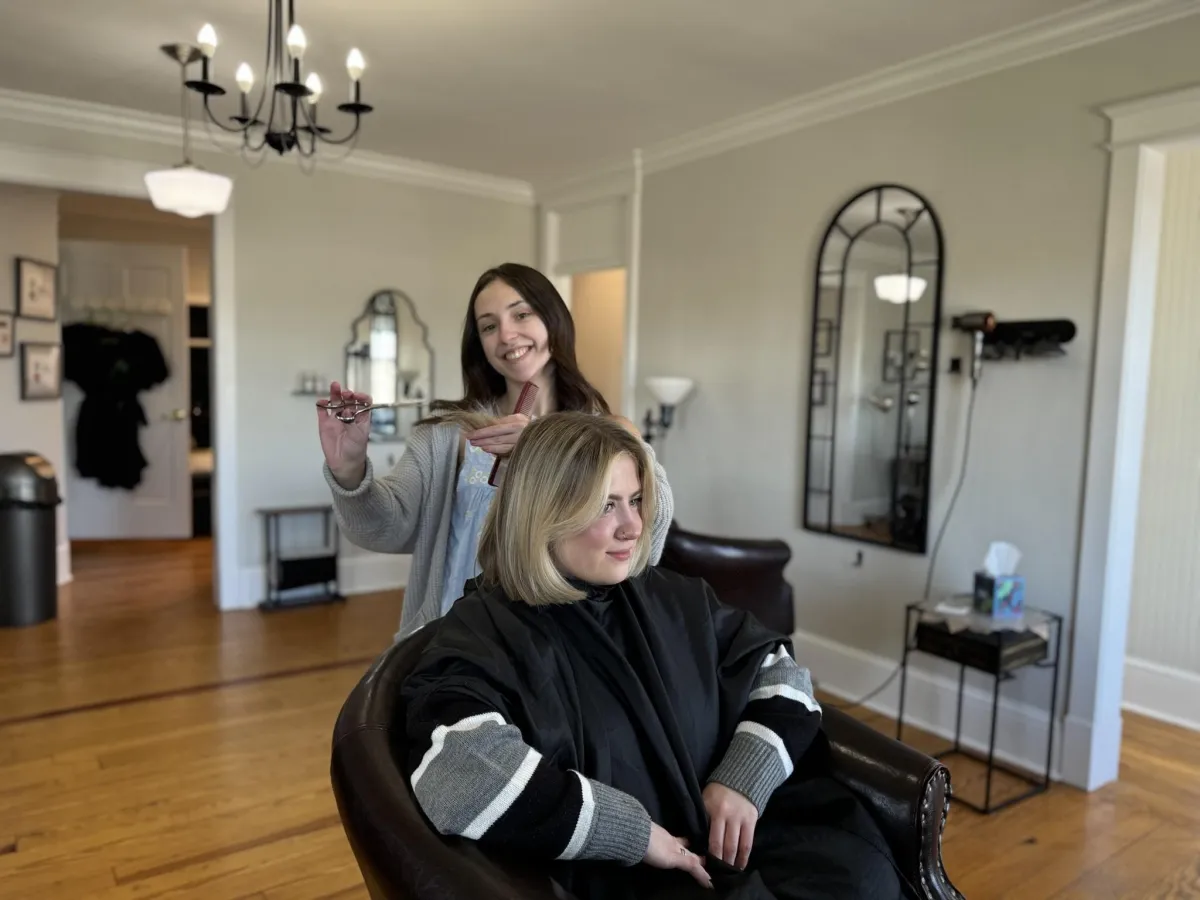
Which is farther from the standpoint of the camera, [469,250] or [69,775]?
[469,250]

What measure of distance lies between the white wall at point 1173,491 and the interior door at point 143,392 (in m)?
5.68

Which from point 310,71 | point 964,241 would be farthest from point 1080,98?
point 310,71

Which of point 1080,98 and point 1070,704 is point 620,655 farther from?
point 1080,98

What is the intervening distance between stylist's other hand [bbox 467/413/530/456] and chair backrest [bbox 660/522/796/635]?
1.61m

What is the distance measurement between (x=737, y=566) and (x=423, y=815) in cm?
198

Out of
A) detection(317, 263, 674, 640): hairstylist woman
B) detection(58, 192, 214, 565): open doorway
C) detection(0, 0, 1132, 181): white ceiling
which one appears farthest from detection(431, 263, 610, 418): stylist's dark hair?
detection(58, 192, 214, 565): open doorway

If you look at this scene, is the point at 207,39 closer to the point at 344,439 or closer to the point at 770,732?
the point at 344,439

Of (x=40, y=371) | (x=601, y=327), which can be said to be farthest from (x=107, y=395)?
(x=601, y=327)

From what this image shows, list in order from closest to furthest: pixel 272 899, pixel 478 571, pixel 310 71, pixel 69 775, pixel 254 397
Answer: pixel 478 571
pixel 272 899
pixel 69 775
pixel 310 71
pixel 254 397

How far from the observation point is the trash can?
13.1 ft

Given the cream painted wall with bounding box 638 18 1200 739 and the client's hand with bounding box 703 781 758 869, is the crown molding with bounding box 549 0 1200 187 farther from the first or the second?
the client's hand with bounding box 703 781 758 869

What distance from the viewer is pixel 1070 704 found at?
279 centimetres

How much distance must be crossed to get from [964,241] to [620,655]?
243cm

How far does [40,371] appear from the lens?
15.6 feet
